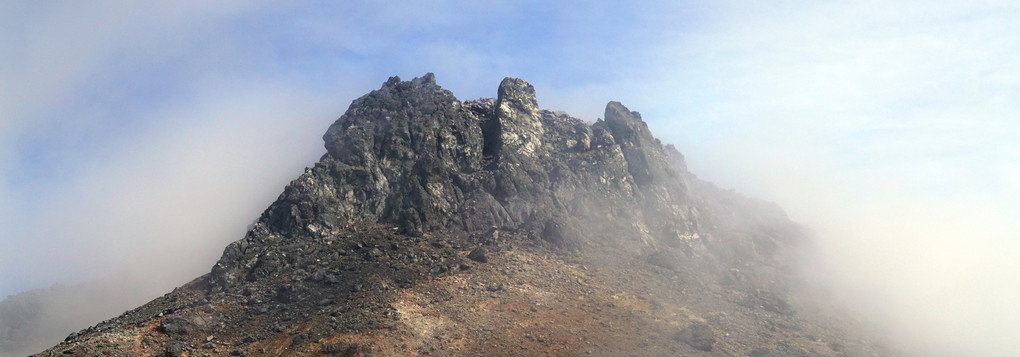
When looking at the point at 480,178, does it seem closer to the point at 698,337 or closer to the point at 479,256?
the point at 479,256

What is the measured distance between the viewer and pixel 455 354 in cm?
3956

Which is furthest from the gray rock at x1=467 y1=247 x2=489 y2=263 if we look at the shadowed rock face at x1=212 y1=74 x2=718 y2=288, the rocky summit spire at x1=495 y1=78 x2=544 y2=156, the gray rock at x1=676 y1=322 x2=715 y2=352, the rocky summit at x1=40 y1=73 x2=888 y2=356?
the gray rock at x1=676 y1=322 x2=715 y2=352

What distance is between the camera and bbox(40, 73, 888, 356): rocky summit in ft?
138

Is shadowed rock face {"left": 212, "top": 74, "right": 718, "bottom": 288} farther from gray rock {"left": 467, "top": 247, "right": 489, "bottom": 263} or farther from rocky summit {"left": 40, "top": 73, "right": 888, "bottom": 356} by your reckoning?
gray rock {"left": 467, "top": 247, "right": 489, "bottom": 263}

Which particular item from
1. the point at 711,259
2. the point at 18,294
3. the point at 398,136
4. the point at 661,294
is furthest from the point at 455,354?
the point at 18,294

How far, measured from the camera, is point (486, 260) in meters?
55.5

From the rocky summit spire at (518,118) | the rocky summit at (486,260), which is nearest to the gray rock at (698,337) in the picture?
the rocky summit at (486,260)

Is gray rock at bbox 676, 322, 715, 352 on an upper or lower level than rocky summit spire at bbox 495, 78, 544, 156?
lower

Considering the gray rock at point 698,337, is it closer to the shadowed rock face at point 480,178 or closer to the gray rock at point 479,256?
the shadowed rock face at point 480,178

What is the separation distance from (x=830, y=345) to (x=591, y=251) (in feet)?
93.9

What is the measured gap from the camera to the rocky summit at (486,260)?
42062 mm

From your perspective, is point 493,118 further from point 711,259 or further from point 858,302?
point 858,302

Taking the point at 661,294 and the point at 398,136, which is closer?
the point at 661,294

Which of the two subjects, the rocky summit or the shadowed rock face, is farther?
the shadowed rock face
